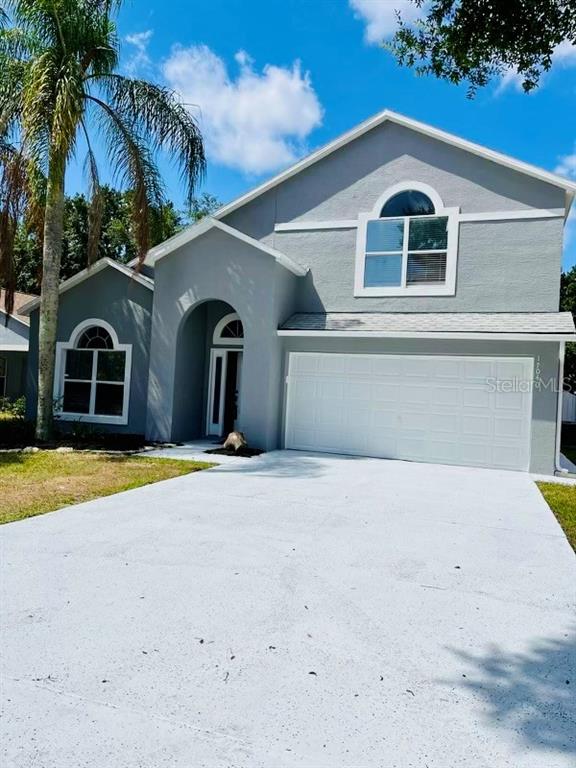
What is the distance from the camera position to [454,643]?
13.1 ft

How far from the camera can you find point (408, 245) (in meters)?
13.6

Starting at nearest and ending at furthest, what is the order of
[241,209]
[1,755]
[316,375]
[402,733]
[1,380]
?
[1,755] → [402,733] → [316,375] → [241,209] → [1,380]

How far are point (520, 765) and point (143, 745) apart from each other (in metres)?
1.95

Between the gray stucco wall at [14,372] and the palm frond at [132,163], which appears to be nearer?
the palm frond at [132,163]

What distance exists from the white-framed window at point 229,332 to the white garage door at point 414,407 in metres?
2.17

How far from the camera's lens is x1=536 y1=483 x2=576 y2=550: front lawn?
7.36m

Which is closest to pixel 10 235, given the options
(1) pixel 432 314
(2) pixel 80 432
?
(2) pixel 80 432

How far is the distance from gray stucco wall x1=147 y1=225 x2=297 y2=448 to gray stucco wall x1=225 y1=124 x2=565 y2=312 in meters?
1.35

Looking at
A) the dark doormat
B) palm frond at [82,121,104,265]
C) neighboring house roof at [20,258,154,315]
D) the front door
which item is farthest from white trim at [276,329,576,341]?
palm frond at [82,121,104,265]

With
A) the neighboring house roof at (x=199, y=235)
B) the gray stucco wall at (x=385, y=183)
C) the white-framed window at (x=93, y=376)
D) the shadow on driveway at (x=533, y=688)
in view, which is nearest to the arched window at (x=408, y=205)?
the gray stucco wall at (x=385, y=183)

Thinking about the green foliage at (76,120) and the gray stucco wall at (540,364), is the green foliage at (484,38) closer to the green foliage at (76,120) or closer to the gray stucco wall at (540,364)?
the gray stucco wall at (540,364)

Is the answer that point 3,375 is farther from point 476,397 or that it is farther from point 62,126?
point 476,397

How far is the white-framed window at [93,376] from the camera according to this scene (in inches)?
594

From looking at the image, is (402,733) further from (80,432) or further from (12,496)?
(80,432)
